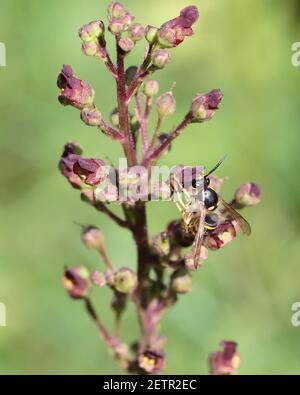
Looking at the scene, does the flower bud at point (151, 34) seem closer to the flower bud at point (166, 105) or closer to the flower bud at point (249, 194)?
the flower bud at point (166, 105)

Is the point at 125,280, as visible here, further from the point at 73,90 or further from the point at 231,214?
the point at 73,90

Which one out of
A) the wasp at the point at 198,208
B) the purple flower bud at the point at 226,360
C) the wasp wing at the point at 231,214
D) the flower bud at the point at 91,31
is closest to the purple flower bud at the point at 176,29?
the flower bud at the point at 91,31

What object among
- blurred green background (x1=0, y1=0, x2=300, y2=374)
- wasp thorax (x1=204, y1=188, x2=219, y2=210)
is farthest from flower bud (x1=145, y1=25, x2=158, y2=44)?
blurred green background (x1=0, y1=0, x2=300, y2=374)

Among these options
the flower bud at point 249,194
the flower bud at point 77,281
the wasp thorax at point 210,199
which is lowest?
the flower bud at point 77,281

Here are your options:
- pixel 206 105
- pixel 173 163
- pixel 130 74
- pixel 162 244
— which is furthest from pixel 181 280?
pixel 173 163

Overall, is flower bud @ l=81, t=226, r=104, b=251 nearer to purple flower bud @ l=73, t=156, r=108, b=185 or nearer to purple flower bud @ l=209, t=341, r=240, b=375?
purple flower bud @ l=73, t=156, r=108, b=185

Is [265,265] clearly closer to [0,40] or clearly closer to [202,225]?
[202,225]
